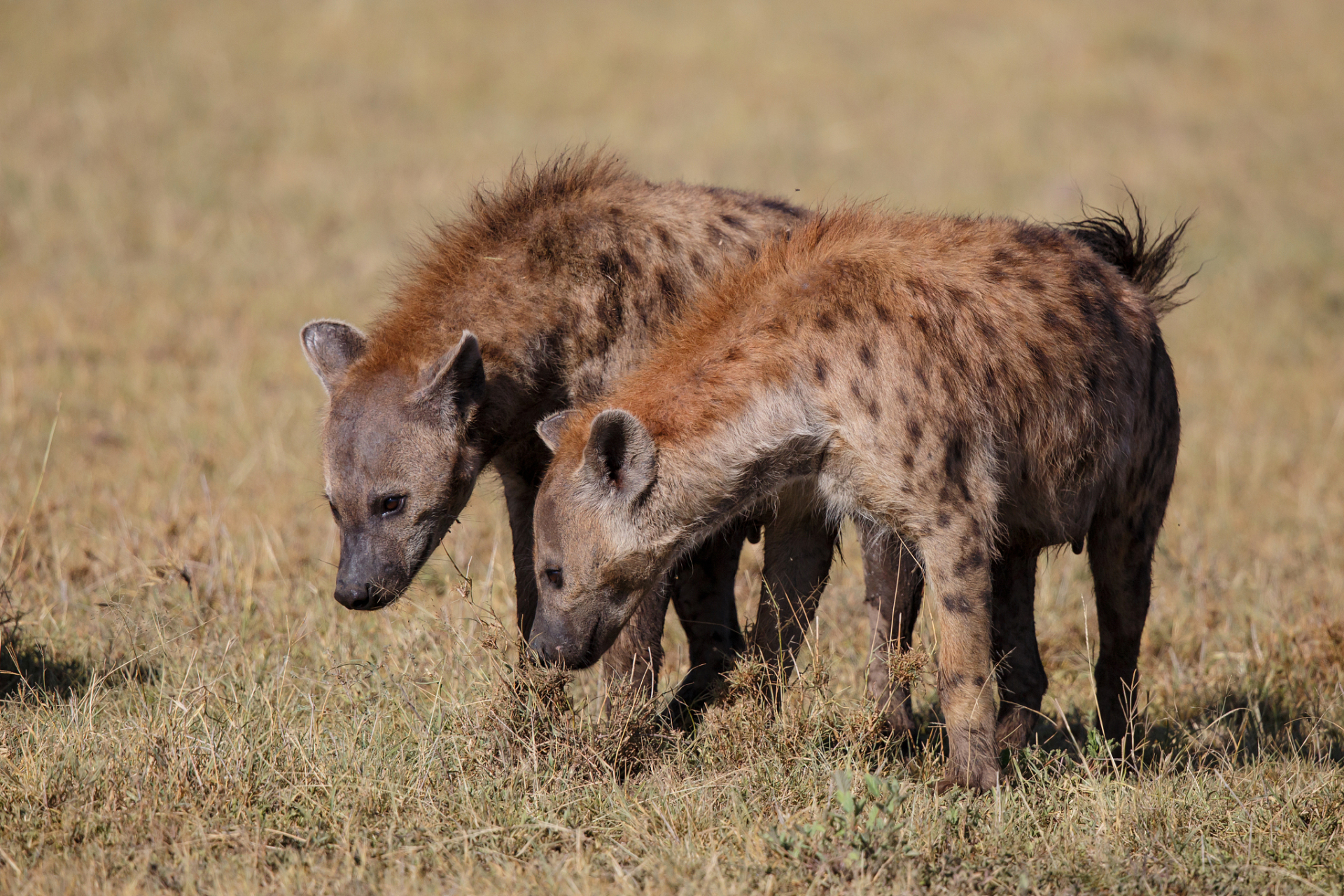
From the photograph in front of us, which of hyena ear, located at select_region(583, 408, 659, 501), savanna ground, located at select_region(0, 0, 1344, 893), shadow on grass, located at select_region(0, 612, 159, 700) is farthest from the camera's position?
shadow on grass, located at select_region(0, 612, 159, 700)

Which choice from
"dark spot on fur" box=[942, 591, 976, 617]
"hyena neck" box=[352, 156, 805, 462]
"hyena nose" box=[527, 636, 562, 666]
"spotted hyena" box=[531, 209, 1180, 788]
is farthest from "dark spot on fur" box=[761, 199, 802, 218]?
"hyena nose" box=[527, 636, 562, 666]

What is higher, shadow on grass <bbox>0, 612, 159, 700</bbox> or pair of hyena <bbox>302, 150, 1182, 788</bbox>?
pair of hyena <bbox>302, 150, 1182, 788</bbox>

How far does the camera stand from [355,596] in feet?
12.9

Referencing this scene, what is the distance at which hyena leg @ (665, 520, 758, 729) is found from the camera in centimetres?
465

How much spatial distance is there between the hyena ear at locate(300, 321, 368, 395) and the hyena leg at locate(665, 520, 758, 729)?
4.30 ft

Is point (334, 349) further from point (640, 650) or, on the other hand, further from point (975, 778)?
point (975, 778)

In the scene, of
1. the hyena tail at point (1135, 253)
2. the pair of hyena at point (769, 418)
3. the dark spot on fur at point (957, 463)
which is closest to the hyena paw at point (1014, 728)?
the pair of hyena at point (769, 418)

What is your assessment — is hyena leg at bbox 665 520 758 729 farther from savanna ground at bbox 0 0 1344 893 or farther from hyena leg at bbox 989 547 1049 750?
hyena leg at bbox 989 547 1049 750

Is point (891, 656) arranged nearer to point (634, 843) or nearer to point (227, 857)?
point (634, 843)

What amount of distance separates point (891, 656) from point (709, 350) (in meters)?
1.01

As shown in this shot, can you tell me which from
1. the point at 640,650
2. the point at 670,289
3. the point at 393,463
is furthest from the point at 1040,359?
the point at 393,463

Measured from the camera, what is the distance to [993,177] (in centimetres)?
1222

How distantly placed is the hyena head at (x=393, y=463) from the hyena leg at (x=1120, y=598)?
2052mm

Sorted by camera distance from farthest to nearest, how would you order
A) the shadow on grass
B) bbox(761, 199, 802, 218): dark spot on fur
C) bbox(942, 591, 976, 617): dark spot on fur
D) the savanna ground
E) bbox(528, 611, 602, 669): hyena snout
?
1. bbox(761, 199, 802, 218): dark spot on fur
2. the shadow on grass
3. bbox(528, 611, 602, 669): hyena snout
4. bbox(942, 591, 976, 617): dark spot on fur
5. the savanna ground
